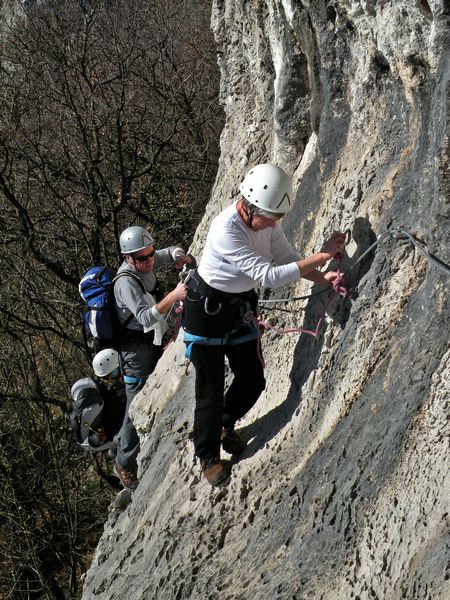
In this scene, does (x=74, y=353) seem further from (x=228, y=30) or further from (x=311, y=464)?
(x=311, y=464)

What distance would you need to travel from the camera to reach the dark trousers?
514 centimetres

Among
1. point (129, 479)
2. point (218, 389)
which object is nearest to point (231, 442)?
point (218, 389)

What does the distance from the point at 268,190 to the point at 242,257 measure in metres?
0.41

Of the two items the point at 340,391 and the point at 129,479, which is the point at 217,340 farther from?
the point at 129,479

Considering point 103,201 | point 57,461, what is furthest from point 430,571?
point 103,201

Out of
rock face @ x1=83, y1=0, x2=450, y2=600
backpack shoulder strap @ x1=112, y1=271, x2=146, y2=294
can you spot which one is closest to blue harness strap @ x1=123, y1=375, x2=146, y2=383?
rock face @ x1=83, y1=0, x2=450, y2=600

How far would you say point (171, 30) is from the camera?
1731 cm

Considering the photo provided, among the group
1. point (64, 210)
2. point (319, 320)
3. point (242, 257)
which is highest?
point (242, 257)

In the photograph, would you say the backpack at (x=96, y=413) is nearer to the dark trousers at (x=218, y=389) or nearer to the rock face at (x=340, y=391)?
the rock face at (x=340, y=391)

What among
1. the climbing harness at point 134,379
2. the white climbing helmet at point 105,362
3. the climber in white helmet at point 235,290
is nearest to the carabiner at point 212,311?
the climber in white helmet at point 235,290

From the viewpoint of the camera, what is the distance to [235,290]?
16.2 feet

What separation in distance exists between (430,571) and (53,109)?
1334 cm

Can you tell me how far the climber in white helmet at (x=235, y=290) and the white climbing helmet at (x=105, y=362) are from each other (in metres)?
2.12

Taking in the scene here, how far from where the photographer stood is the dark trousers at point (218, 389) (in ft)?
16.9
